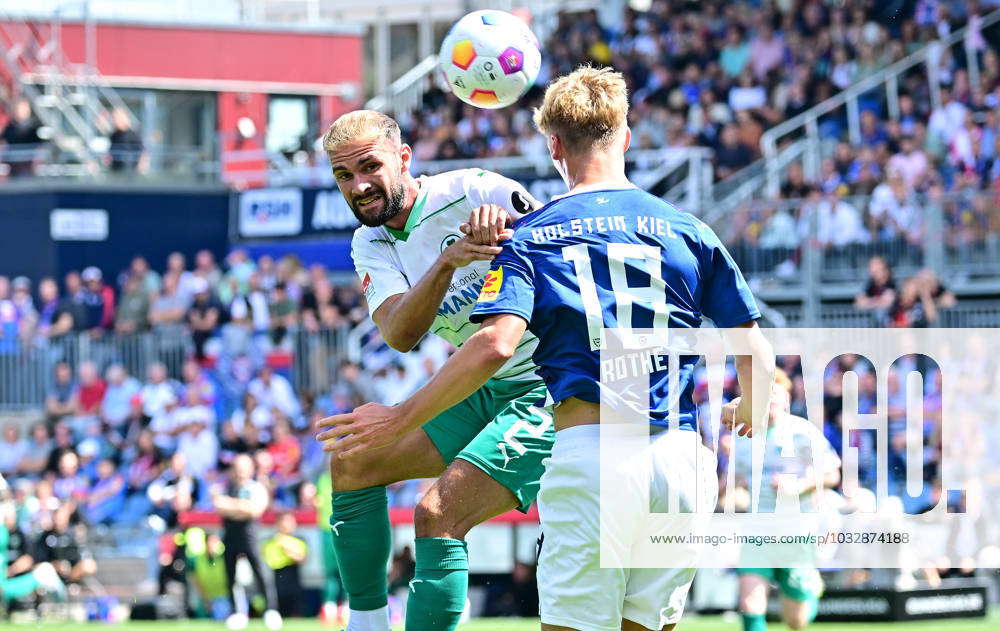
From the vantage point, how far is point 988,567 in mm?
13188

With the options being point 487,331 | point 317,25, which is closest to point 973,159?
point 487,331

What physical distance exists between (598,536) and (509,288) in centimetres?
82

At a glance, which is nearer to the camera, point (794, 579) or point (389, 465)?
point (389, 465)

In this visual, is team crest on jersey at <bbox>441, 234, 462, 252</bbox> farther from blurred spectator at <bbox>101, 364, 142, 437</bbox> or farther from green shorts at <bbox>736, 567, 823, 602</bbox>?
blurred spectator at <bbox>101, 364, 142, 437</bbox>

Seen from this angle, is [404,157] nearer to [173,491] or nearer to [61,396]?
[173,491]

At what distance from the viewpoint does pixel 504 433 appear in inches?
237

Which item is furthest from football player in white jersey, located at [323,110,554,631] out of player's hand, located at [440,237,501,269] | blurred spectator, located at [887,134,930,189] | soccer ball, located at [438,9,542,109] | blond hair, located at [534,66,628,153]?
blurred spectator, located at [887,134,930,189]

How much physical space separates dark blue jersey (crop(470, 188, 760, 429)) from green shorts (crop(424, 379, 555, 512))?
3.37 feet

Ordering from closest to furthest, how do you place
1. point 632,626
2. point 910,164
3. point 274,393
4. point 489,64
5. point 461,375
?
point 461,375
point 632,626
point 489,64
point 910,164
point 274,393

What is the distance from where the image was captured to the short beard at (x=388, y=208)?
608cm

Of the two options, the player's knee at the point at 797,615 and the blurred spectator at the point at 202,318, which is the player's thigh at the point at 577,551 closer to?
the player's knee at the point at 797,615

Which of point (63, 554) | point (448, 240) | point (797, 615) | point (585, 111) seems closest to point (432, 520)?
point (448, 240)

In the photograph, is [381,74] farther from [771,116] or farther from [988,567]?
[988,567]

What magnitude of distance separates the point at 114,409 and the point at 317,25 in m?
14.7
